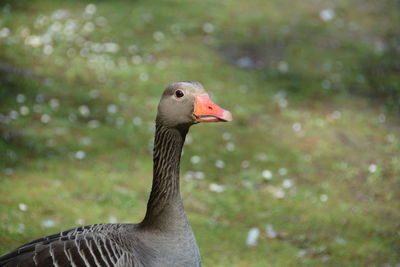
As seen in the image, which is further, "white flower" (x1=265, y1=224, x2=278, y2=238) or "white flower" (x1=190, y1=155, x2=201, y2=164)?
"white flower" (x1=190, y1=155, x2=201, y2=164)

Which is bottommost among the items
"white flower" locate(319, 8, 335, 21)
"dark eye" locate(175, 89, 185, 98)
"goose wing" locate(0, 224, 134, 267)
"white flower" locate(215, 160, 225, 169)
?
"goose wing" locate(0, 224, 134, 267)

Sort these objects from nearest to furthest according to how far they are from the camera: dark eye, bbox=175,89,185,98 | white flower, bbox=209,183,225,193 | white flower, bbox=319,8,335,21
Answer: dark eye, bbox=175,89,185,98
white flower, bbox=209,183,225,193
white flower, bbox=319,8,335,21

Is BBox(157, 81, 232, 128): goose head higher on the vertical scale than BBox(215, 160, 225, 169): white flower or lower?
lower

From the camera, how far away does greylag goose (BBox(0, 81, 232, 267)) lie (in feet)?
15.2

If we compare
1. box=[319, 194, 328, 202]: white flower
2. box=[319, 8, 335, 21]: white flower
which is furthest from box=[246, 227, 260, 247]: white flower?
box=[319, 8, 335, 21]: white flower

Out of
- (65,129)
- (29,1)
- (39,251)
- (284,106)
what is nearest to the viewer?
(39,251)

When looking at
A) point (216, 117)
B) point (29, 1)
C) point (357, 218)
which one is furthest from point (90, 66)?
point (216, 117)

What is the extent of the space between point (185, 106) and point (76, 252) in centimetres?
137

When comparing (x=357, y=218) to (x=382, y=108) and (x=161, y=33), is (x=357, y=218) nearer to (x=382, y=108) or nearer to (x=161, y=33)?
(x=382, y=108)

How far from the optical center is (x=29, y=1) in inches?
579

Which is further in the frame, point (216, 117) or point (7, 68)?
point (7, 68)

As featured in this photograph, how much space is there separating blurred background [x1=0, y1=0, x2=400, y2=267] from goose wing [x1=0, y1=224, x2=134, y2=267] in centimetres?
185

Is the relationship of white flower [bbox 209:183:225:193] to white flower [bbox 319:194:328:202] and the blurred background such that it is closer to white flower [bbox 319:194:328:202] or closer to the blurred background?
the blurred background

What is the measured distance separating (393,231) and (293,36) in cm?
720
